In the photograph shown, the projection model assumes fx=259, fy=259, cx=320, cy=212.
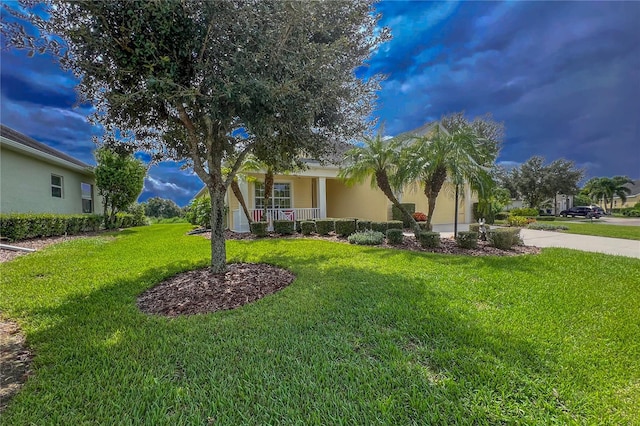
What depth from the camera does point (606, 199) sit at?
48438 mm

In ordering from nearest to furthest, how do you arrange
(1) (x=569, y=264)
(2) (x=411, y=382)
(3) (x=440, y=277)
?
(2) (x=411, y=382), (3) (x=440, y=277), (1) (x=569, y=264)

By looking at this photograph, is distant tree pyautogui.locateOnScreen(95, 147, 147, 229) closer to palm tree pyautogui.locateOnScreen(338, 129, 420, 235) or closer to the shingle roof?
the shingle roof

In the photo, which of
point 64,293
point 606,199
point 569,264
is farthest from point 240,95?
point 606,199

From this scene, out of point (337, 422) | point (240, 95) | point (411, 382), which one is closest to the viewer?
point (337, 422)

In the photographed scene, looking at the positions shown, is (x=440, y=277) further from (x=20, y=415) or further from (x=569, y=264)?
(x=20, y=415)

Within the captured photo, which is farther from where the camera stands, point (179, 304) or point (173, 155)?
point (173, 155)

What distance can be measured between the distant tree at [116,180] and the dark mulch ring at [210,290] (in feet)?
42.9

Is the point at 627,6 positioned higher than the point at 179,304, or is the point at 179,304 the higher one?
Answer: the point at 627,6

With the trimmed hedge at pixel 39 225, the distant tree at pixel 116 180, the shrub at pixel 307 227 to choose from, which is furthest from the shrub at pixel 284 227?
the trimmed hedge at pixel 39 225

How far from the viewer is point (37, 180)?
12297 millimetres

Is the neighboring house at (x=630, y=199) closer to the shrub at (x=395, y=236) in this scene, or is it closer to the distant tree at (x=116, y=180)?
the shrub at (x=395, y=236)

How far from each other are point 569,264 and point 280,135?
7577mm

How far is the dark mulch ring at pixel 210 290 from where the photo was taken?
13.4 feet

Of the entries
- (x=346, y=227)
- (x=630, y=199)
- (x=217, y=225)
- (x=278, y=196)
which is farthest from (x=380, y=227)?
(x=630, y=199)
